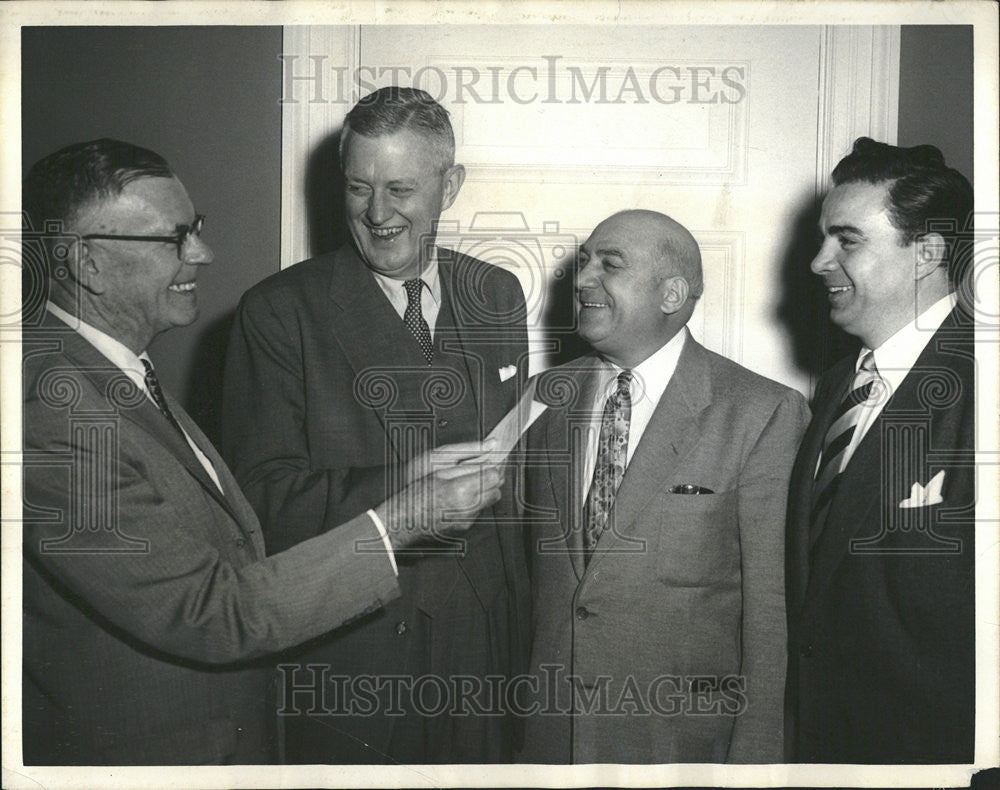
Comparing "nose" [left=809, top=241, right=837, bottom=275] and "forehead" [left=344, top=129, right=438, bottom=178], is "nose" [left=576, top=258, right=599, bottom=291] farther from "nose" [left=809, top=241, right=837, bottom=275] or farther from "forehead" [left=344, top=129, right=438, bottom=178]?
"nose" [left=809, top=241, right=837, bottom=275]

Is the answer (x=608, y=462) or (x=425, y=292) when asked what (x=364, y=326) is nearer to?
(x=425, y=292)

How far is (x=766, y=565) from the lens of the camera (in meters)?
2.70

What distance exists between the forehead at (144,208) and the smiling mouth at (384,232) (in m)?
0.49

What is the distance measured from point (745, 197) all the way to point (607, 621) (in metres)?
1.21

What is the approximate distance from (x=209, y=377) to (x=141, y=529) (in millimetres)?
454

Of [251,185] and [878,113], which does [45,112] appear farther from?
[878,113]

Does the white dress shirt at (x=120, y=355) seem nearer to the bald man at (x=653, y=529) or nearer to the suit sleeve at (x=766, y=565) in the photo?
the bald man at (x=653, y=529)

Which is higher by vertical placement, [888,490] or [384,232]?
[384,232]

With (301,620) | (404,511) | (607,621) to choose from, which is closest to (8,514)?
(301,620)

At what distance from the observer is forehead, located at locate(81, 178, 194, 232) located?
2676 mm

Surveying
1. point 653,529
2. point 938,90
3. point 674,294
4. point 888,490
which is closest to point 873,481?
point 888,490

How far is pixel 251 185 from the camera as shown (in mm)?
2852

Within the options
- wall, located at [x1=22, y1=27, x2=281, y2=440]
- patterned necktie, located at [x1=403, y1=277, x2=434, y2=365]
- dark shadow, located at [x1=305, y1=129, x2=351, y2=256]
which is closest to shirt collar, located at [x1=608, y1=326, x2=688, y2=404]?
patterned necktie, located at [x1=403, y1=277, x2=434, y2=365]

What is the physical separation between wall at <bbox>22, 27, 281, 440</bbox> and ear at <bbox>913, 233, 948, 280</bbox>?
172 centimetres
